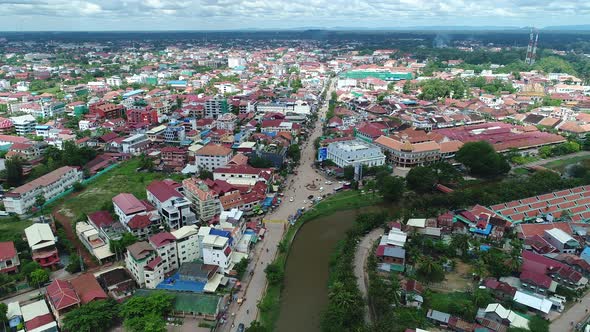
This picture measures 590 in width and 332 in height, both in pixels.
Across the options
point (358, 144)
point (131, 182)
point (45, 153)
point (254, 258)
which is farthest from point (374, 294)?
point (45, 153)

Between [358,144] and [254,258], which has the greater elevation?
[358,144]

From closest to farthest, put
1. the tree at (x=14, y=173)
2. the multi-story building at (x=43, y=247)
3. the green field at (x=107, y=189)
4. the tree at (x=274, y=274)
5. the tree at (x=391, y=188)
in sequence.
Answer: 1. the tree at (x=274, y=274)
2. the multi-story building at (x=43, y=247)
3. the green field at (x=107, y=189)
4. the tree at (x=391, y=188)
5. the tree at (x=14, y=173)

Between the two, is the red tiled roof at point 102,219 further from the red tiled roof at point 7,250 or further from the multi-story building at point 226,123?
the multi-story building at point 226,123

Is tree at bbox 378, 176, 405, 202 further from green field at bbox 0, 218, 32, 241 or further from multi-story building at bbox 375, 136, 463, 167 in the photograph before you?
green field at bbox 0, 218, 32, 241

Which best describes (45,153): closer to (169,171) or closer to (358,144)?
(169,171)

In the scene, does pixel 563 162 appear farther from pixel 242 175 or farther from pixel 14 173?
pixel 14 173

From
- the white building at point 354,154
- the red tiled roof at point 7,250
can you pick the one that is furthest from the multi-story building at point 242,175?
the red tiled roof at point 7,250
